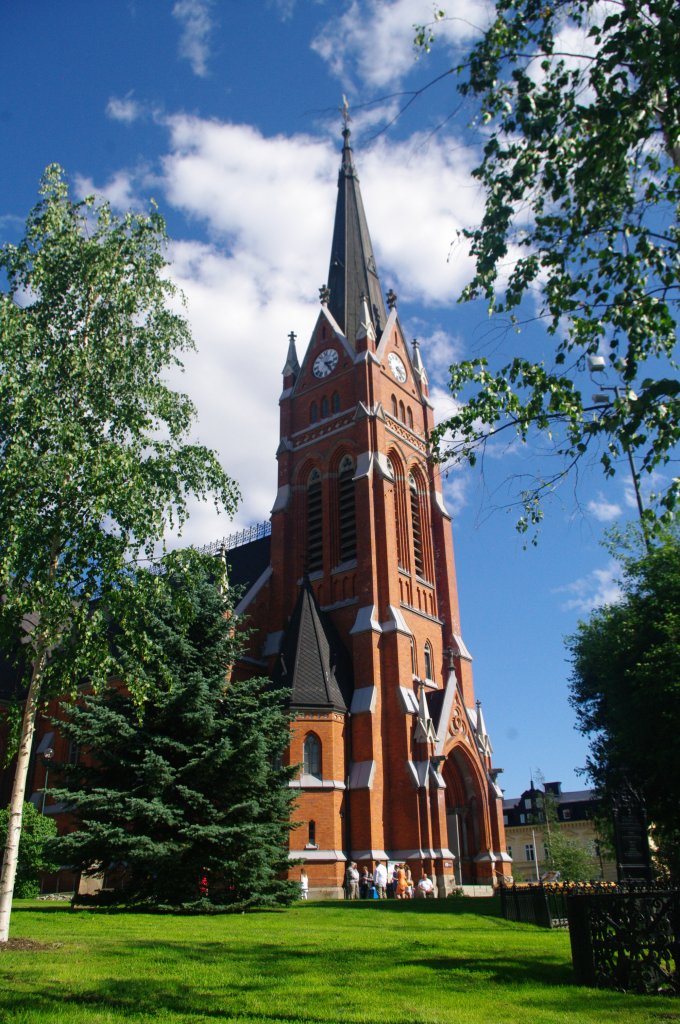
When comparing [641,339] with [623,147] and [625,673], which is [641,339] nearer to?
[623,147]

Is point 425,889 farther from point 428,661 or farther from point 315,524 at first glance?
point 315,524

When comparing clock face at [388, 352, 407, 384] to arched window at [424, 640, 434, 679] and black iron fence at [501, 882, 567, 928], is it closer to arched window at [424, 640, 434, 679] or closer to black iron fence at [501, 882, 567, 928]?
arched window at [424, 640, 434, 679]

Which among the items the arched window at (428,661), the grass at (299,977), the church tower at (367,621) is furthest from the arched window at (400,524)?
the grass at (299,977)

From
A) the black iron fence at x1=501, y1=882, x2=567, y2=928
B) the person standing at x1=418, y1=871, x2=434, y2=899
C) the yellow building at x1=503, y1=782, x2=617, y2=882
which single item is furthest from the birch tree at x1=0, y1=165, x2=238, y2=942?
the yellow building at x1=503, y1=782, x2=617, y2=882

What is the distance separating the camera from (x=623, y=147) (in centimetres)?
820

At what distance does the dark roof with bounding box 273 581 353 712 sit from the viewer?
101 ft

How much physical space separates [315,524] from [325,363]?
29.5 feet

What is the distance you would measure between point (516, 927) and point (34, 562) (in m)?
11.1

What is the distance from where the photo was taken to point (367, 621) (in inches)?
1314

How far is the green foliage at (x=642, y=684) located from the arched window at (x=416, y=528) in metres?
11.2

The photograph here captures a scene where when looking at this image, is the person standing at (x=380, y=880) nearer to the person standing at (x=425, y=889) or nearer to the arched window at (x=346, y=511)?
the person standing at (x=425, y=889)

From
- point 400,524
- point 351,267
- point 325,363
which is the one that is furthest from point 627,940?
point 351,267

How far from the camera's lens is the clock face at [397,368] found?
42.2 meters

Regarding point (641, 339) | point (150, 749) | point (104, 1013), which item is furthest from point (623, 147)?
point (150, 749)
